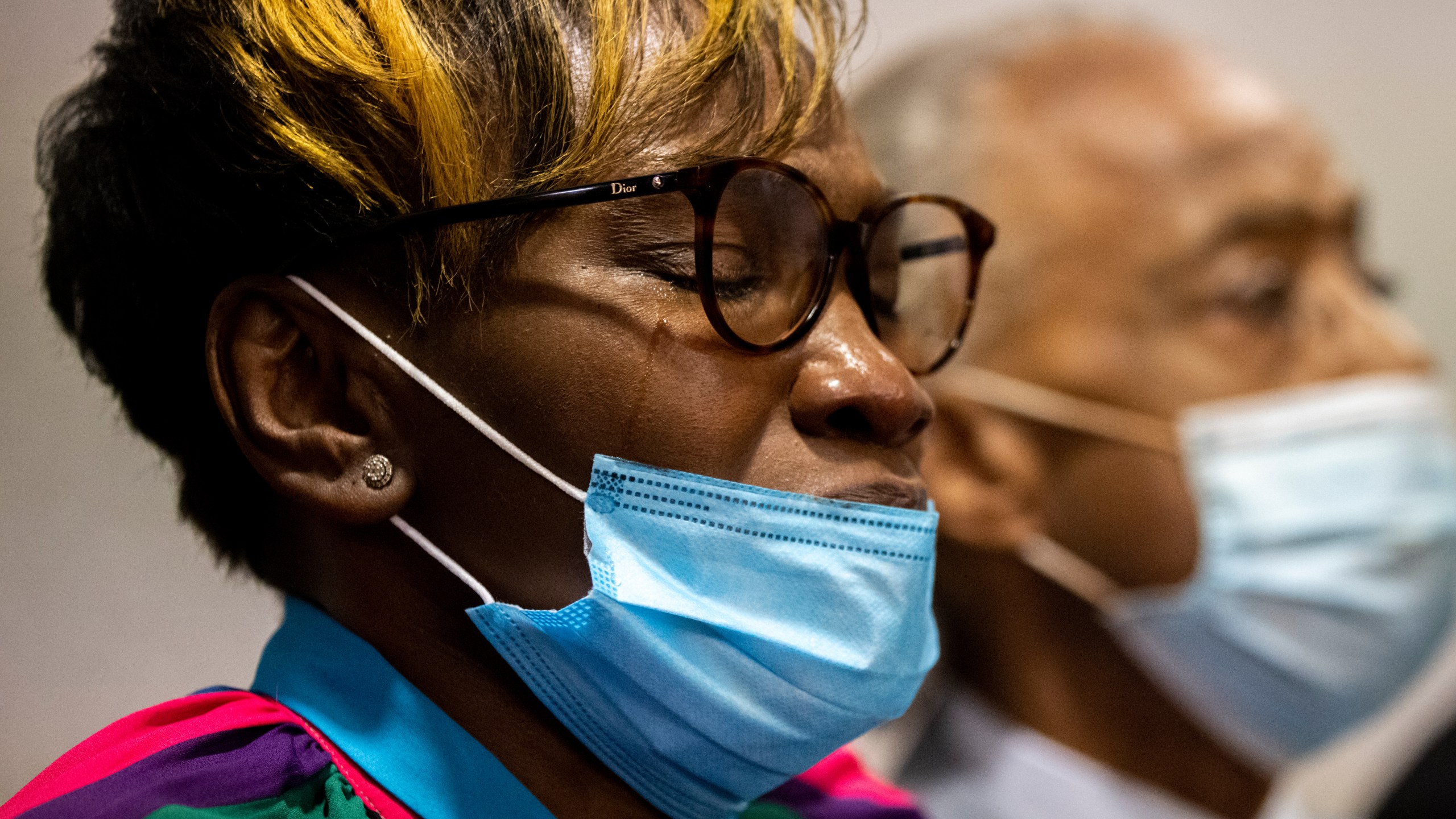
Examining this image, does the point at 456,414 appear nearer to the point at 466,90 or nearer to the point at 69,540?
the point at 466,90

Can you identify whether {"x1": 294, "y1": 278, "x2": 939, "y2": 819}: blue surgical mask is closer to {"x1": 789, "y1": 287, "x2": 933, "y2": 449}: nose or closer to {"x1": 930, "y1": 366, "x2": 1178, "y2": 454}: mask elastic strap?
{"x1": 789, "y1": 287, "x2": 933, "y2": 449}: nose

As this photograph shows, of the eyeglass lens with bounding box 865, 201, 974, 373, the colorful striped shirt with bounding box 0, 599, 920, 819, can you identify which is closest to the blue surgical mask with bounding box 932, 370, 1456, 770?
the eyeglass lens with bounding box 865, 201, 974, 373

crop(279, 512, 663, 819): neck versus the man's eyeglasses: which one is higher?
the man's eyeglasses

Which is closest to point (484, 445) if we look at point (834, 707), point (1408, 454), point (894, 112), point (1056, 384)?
point (834, 707)

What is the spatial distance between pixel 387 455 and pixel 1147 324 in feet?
4.09

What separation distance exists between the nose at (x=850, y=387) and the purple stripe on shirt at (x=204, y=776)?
520 mm

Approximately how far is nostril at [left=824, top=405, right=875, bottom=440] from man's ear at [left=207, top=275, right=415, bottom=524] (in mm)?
378

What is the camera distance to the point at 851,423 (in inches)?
44.7

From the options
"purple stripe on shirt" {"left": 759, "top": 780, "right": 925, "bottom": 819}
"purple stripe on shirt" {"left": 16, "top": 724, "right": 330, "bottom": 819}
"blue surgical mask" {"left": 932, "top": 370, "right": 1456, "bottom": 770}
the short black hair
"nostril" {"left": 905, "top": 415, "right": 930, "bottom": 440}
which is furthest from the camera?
"blue surgical mask" {"left": 932, "top": 370, "right": 1456, "bottom": 770}

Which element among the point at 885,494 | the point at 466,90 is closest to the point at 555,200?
the point at 466,90

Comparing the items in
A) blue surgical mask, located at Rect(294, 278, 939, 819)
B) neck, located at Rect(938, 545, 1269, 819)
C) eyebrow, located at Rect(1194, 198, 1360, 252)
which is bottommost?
neck, located at Rect(938, 545, 1269, 819)

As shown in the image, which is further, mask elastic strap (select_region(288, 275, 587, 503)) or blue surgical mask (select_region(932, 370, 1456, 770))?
blue surgical mask (select_region(932, 370, 1456, 770))

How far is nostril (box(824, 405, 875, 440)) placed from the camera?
112cm

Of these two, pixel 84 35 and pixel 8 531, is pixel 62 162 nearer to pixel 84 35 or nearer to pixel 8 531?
pixel 84 35
